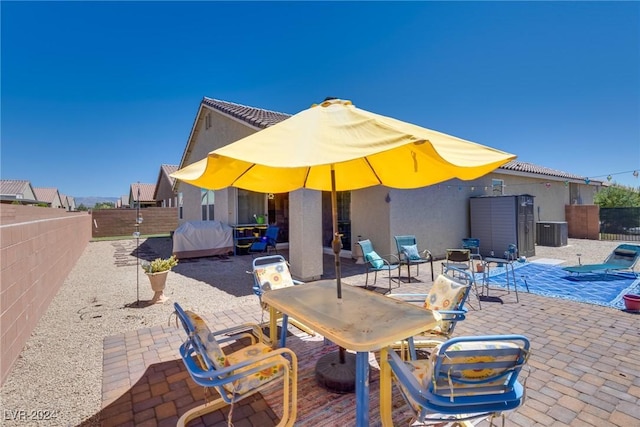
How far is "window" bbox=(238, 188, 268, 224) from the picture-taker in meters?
12.3

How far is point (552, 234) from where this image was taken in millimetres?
12648

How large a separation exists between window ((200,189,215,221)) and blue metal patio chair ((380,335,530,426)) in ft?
45.3

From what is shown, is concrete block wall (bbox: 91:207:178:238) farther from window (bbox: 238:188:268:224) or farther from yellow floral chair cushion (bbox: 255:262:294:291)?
yellow floral chair cushion (bbox: 255:262:294:291)

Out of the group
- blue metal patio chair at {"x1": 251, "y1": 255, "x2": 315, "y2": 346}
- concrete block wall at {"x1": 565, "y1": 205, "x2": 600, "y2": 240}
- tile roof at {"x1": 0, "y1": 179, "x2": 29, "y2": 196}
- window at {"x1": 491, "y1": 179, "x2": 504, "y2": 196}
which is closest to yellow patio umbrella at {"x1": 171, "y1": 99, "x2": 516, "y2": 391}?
blue metal patio chair at {"x1": 251, "y1": 255, "x2": 315, "y2": 346}

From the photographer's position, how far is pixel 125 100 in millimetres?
14914

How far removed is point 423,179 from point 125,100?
685 inches

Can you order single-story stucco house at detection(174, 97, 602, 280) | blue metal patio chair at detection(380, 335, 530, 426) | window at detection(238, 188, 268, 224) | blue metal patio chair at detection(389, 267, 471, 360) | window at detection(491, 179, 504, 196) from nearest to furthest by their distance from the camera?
1. blue metal patio chair at detection(380, 335, 530, 426)
2. blue metal patio chair at detection(389, 267, 471, 360)
3. single-story stucco house at detection(174, 97, 602, 280)
4. window at detection(238, 188, 268, 224)
5. window at detection(491, 179, 504, 196)

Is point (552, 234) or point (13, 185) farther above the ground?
point (13, 185)

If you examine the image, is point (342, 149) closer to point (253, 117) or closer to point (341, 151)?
point (341, 151)

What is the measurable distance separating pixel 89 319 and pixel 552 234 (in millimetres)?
16661

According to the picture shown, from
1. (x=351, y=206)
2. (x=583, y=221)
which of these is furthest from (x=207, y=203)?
(x=583, y=221)

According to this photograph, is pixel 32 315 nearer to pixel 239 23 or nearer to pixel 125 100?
pixel 239 23

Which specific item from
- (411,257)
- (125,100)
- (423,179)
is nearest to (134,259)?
(125,100)

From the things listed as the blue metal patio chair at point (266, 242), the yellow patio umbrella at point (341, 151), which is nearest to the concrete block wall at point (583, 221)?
the blue metal patio chair at point (266, 242)
